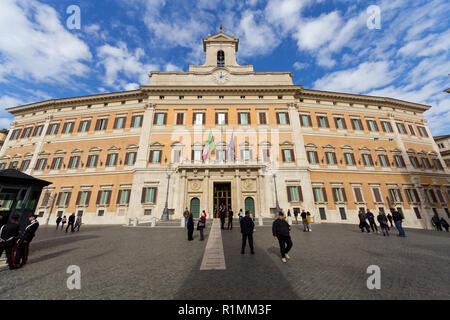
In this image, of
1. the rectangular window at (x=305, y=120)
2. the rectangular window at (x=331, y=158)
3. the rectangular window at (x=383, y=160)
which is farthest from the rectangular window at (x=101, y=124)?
the rectangular window at (x=383, y=160)

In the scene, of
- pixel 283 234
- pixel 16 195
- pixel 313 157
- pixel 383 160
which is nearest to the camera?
pixel 283 234

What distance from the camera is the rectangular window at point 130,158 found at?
20516 mm

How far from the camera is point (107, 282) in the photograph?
3996 millimetres

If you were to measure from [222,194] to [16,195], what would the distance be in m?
15.0

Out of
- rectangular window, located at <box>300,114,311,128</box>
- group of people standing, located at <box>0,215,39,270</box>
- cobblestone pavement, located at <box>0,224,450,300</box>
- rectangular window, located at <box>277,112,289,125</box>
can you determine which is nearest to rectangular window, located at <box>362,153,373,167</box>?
rectangular window, located at <box>300,114,311,128</box>

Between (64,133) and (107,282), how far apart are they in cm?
2757

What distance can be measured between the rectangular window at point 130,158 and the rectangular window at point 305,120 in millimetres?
21826

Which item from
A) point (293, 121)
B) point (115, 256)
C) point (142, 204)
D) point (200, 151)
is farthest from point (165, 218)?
point (293, 121)

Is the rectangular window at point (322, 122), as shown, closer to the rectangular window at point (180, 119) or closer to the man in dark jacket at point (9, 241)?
the rectangular window at point (180, 119)

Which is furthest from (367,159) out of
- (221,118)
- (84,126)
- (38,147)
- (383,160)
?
(38,147)

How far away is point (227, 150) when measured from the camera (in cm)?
2048

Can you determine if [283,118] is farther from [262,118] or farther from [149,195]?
[149,195]

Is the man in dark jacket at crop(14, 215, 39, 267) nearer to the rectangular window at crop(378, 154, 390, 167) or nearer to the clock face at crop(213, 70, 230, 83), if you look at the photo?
the clock face at crop(213, 70, 230, 83)

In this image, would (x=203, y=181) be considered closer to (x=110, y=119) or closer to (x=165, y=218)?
(x=165, y=218)
